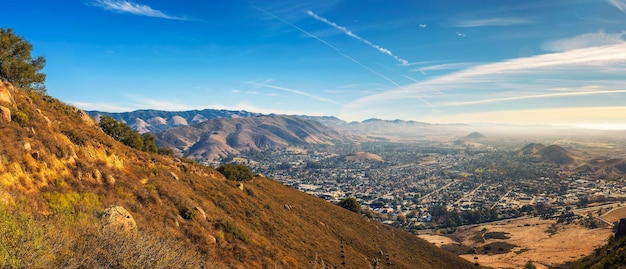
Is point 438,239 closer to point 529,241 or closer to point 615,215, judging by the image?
point 529,241

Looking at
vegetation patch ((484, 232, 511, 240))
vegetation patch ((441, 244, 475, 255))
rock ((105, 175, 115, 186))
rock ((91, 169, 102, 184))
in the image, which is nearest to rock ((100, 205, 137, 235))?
rock ((91, 169, 102, 184))

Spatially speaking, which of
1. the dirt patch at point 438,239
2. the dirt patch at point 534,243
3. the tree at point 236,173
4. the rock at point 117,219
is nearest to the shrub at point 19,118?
the rock at point 117,219

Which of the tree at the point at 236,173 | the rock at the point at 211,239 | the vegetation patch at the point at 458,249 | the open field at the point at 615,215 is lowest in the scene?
the vegetation patch at the point at 458,249

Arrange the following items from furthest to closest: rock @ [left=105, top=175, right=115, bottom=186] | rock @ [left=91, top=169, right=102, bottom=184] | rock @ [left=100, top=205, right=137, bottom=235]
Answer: rock @ [left=105, top=175, right=115, bottom=186] → rock @ [left=91, top=169, right=102, bottom=184] → rock @ [left=100, top=205, right=137, bottom=235]

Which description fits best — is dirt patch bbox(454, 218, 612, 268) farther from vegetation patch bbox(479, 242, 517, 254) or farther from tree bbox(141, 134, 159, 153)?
tree bbox(141, 134, 159, 153)

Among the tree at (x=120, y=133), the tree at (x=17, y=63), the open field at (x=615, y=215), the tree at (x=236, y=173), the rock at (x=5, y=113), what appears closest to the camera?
the rock at (x=5, y=113)

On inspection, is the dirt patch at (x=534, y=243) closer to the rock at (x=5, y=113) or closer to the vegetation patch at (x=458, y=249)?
the vegetation patch at (x=458, y=249)

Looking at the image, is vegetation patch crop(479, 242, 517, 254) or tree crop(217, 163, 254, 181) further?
vegetation patch crop(479, 242, 517, 254)
